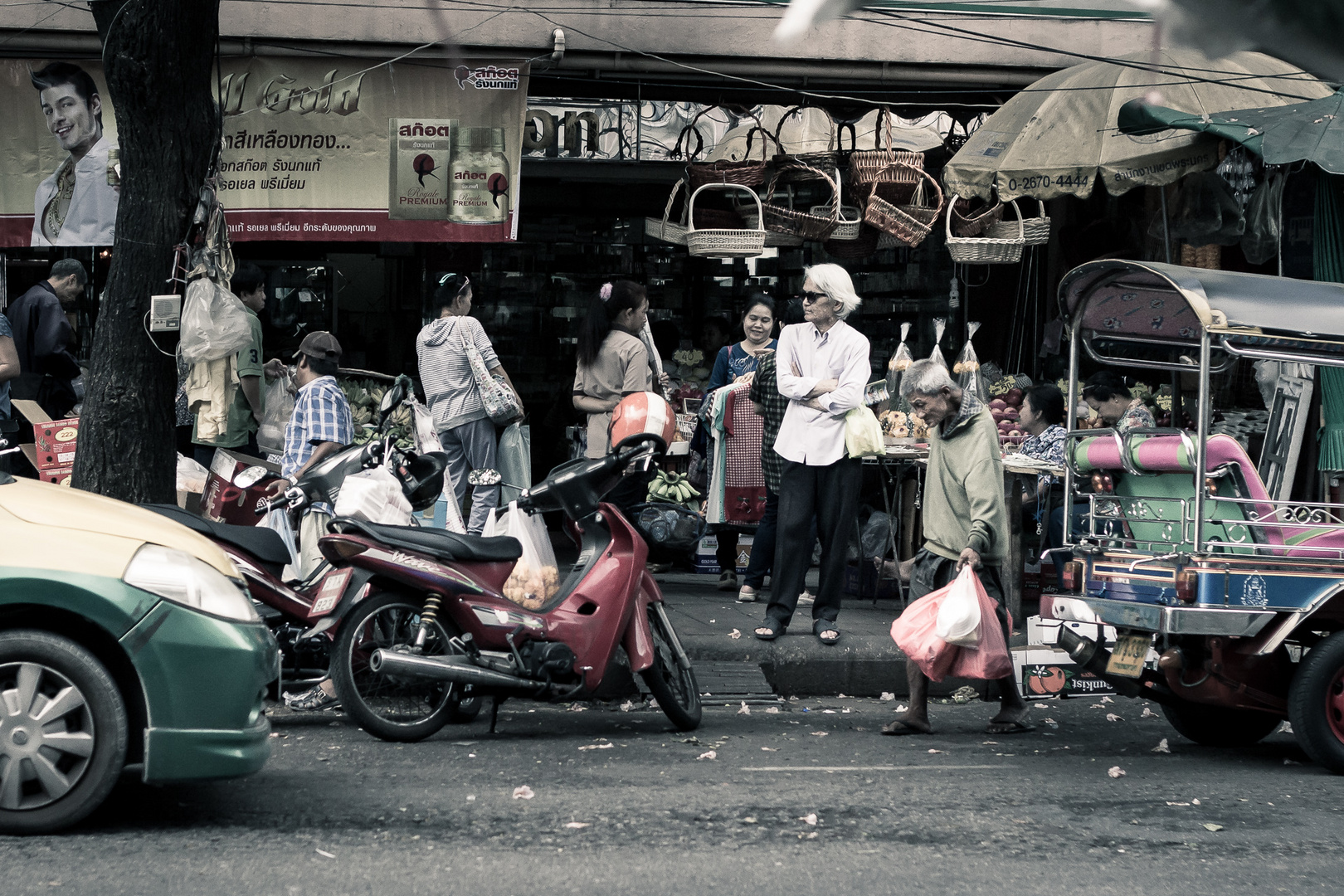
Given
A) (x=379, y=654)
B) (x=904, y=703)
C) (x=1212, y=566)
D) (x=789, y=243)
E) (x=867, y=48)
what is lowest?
(x=904, y=703)

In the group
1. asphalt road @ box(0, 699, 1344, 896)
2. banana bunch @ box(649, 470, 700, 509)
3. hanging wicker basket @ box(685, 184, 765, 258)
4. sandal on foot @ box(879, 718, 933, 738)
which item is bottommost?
sandal on foot @ box(879, 718, 933, 738)

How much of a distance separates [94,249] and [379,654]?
7.11 metres

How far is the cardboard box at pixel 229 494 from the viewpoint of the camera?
327 inches

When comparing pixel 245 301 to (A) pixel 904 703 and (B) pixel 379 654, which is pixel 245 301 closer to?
(B) pixel 379 654

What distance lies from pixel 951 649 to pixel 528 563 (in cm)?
206

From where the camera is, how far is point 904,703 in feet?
25.7

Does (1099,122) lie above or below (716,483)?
above

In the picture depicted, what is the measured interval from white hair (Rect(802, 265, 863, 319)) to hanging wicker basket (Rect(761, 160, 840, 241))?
271cm

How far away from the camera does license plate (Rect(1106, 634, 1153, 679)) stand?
6090 mm

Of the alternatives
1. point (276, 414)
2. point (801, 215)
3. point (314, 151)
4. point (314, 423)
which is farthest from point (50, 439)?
point (801, 215)

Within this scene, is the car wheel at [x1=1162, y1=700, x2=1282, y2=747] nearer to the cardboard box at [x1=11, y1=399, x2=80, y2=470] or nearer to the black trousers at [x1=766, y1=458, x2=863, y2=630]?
the black trousers at [x1=766, y1=458, x2=863, y2=630]

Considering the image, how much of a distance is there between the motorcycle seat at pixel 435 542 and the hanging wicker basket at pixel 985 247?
555 centimetres

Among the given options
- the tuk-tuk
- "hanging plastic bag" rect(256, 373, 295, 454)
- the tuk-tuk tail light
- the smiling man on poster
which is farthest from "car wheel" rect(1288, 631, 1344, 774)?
the smiling man on poster

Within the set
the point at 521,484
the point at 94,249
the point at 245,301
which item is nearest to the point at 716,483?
the point at 521,484
